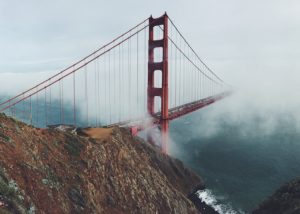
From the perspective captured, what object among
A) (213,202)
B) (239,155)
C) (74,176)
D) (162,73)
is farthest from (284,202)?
(239,155)

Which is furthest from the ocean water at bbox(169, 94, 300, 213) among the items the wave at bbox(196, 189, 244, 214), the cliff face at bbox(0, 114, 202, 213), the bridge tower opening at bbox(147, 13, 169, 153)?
the cliff face at bbox(0, 114, 202, 213)

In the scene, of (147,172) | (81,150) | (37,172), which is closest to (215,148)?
(147,172)

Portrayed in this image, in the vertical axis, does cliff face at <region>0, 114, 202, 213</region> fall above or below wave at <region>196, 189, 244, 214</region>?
above

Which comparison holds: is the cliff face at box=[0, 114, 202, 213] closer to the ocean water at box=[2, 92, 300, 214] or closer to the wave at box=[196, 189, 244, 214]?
the wave at box=[196, 189, 244, 214]

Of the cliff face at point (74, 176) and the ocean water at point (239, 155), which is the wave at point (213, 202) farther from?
the cliff face at point (74, 176)

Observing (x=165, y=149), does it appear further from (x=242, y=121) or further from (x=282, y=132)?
(x=242, y=121)

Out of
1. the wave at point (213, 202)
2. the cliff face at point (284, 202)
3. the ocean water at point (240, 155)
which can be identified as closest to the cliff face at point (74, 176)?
the wave at point (213, 202)

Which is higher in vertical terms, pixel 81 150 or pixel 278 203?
pixel 81 150
